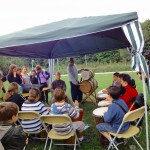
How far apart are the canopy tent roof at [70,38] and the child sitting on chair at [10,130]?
6.76ft

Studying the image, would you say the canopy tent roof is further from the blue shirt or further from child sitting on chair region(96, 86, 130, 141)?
the blue shirt

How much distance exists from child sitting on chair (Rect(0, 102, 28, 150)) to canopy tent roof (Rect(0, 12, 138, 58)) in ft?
6.76

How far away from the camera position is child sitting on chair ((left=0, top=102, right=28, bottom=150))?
7.82 ft

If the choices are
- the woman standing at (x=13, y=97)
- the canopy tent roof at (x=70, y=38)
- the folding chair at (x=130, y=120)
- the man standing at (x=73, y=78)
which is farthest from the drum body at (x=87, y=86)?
the folding chair at (x=130, y=120)

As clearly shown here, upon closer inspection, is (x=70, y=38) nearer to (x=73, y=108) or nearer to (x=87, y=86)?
(x=87, y=86)

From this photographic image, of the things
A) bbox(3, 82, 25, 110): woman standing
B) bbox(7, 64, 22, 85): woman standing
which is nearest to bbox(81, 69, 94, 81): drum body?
bbox(7, 64, 22, 85): woman standing

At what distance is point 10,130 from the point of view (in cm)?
242

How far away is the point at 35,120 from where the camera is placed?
14.8ft

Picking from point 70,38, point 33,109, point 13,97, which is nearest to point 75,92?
point 70,38

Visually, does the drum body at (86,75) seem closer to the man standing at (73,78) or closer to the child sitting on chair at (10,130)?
the man standing at (73,78)

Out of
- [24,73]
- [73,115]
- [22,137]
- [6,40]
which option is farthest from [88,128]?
[24,73]

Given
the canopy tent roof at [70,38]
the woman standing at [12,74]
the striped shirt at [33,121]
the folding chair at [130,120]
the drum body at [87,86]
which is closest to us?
the folding chair at [130,120]

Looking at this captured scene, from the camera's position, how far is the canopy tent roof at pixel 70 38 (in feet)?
13.5

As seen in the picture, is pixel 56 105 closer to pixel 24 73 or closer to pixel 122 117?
pixel 122 117
